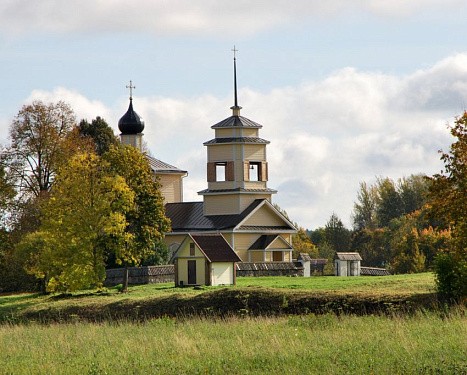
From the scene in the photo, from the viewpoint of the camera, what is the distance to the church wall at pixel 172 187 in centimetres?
7356

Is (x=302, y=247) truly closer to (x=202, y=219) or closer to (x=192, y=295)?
(x=202, y=219)

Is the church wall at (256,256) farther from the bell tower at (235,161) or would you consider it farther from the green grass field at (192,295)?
the green grass field at (192,295)

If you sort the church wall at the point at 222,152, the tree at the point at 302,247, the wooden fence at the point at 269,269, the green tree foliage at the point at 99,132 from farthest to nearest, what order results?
1. the tree at the point at 302,247
2. the green tree foliage at the point at 99,132
3. the church wall at the point at 222,152
4. the wooden fence at the point at 269,269

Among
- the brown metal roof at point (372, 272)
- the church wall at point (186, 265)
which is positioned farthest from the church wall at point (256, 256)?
the church wall at point (186, 265)

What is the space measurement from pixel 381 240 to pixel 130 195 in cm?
4311

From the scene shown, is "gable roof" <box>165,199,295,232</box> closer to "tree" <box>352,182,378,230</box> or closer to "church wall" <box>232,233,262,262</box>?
"church wall" <box>232,233,262,262</box>

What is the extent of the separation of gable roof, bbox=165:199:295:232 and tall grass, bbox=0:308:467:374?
36409 millimetres

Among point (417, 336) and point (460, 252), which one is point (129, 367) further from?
point (460, 252)

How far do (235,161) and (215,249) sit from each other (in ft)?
52.4

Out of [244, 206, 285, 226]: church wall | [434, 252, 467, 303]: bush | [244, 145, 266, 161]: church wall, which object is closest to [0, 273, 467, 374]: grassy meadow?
[434, 252, 467, 303]: bush

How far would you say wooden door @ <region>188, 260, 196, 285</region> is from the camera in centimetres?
5103

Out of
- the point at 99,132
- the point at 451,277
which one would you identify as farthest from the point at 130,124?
the point at 451,277

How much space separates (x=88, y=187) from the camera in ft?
165

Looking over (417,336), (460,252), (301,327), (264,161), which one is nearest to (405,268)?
(264,161)
